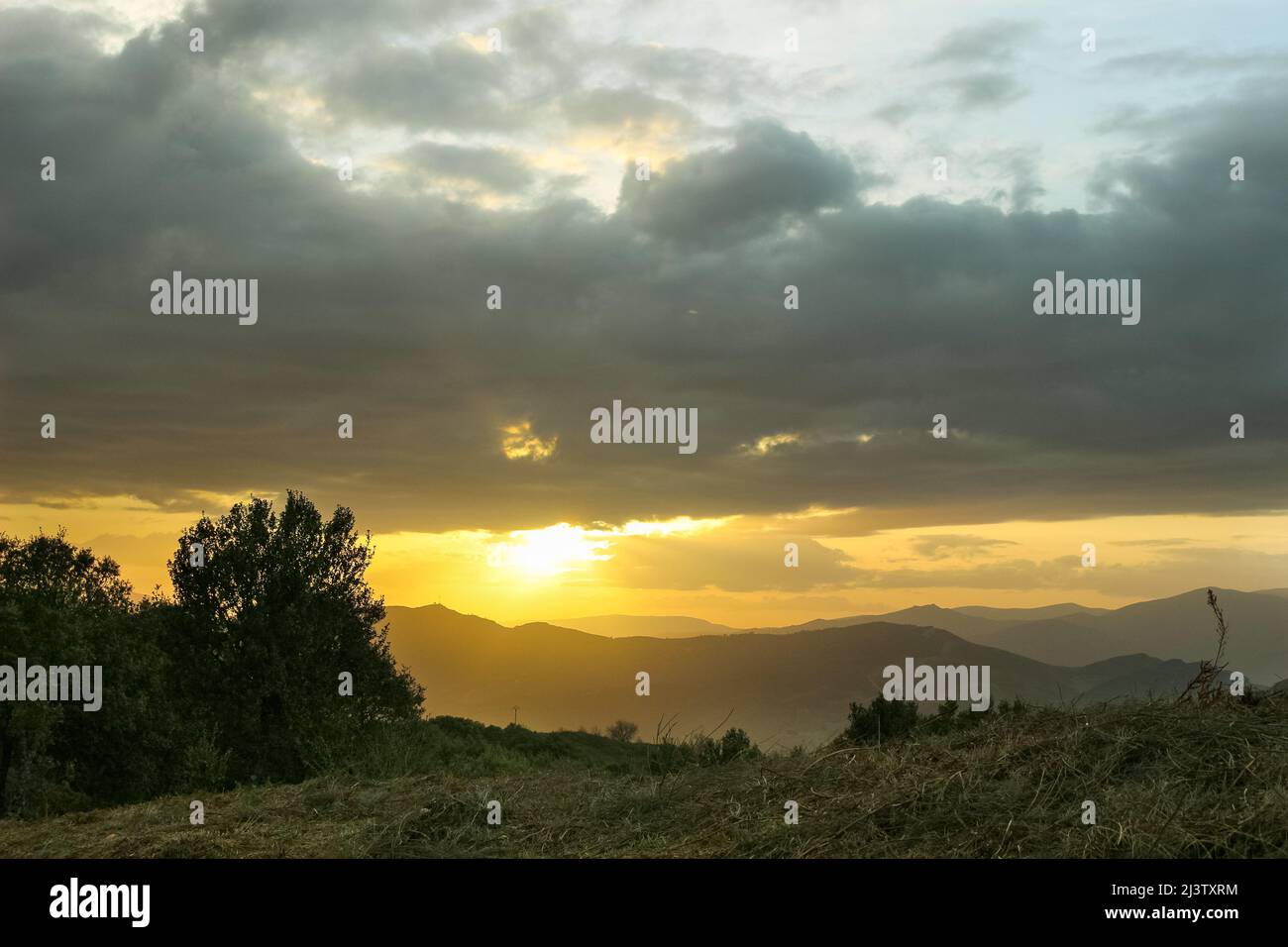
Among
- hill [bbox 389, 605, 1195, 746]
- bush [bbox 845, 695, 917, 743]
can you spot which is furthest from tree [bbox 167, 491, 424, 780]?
bush [bbox 845, 695, 917, 743]

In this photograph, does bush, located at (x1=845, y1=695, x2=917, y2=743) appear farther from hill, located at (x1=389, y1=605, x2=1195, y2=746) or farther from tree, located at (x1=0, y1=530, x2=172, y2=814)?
tree, located at (x1=0, y1=530, x2=172, y2=814)

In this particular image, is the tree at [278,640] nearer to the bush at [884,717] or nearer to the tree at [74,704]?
the tree at [74,704]

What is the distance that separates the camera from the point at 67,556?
4672cm

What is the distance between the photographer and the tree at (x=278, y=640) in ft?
122

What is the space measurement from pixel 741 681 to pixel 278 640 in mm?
89009

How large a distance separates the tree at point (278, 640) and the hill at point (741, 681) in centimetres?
256

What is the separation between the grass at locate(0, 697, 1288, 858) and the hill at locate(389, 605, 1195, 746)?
2.25 feet

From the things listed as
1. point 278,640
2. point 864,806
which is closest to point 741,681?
point 278,640

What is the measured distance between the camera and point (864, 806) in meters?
8.36

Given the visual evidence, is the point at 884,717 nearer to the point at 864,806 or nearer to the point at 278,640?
the point at 864,806

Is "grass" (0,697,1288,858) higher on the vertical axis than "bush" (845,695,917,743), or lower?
higher

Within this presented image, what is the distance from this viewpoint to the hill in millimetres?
11328

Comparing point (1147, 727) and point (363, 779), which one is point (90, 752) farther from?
point (1147, 727)

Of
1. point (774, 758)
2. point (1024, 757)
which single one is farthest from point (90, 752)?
point (1024, 757)
